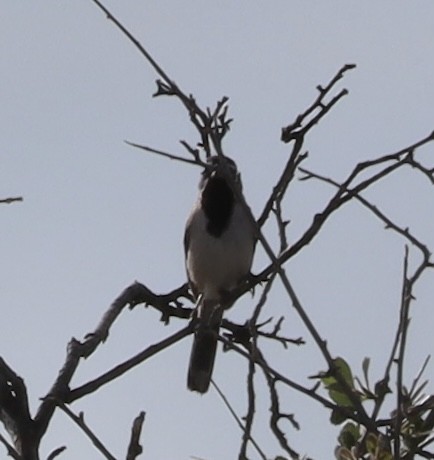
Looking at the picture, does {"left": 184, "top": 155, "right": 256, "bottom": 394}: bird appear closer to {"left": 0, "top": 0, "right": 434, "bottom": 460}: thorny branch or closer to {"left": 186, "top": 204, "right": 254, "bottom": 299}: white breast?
{"left": 186, "top": 204, "right": 254, "bottom": 299}: white breast

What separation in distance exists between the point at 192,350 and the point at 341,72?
3.31 meters

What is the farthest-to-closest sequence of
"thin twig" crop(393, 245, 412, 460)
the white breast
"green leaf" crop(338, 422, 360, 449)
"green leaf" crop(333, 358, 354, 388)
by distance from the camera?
the white breast → "green leaf" crop(333, 358, 354, 388) → "green leaf" crop(338, 422, 360, 449) → "thin twig" crop(393, 245, 412, 460)

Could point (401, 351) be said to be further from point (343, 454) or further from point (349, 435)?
point (349, 435)

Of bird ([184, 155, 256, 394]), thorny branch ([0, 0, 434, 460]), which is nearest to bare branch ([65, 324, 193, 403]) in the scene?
thorny branch ([0, 0, 434, 460])

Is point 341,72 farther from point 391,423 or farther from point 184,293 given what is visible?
point 184,293

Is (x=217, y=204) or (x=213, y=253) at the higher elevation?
(x=217, y=204)

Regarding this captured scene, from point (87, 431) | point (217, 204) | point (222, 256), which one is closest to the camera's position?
point (87, 431)

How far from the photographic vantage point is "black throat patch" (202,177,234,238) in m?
6.20

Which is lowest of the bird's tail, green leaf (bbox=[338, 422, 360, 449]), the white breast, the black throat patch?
green leaf (bbox=[338, 422, 360, 449])

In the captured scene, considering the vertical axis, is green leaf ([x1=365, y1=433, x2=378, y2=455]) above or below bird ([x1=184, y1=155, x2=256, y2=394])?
below

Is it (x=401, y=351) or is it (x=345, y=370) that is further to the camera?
(x=345, y=370)

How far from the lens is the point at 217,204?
627cm

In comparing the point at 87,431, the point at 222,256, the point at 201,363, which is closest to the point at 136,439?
the point at 87,431

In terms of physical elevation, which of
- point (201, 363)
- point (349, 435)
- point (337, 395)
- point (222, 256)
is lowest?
point (349, 435)
